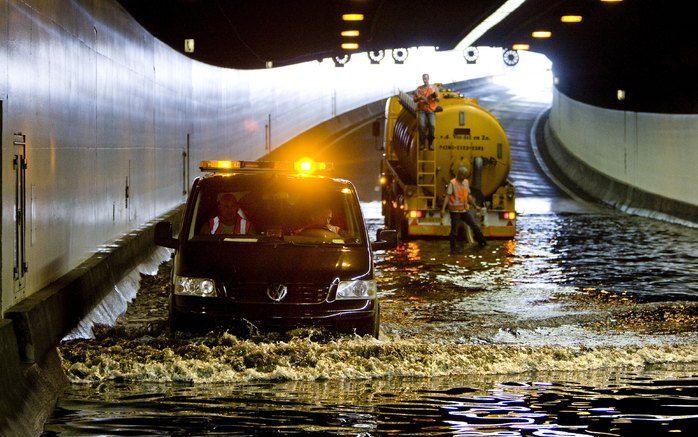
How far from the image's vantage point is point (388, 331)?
15.8m

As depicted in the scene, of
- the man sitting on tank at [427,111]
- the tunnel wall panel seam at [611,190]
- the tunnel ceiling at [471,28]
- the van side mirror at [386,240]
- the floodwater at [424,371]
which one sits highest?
the tunnel ceiling at [471,28]

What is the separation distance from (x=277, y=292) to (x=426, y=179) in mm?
19404

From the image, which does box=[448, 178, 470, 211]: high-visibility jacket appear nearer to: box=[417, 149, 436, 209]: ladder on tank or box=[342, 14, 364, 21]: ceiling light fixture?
box=[417, 149, 436, 209]: ladder on tank

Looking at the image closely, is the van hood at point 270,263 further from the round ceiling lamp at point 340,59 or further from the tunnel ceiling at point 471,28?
Answer: the round ceiling lamp at point 340,59

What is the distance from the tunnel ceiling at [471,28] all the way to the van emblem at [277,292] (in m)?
15.6

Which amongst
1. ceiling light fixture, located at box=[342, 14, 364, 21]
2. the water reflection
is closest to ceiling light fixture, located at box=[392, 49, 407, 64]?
ceiling light fixture, located at box=[342, 14, 364, 21]

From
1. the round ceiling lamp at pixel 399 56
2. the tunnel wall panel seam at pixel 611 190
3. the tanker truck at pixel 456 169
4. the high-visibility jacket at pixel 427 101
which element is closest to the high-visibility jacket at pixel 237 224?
the high-visibility jacket at pixel 427 101

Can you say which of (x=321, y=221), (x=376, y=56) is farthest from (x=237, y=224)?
(x=376, y=56)

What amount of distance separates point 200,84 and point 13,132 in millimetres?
27583

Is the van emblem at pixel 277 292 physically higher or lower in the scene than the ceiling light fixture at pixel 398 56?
lower

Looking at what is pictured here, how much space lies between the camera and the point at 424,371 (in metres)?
12.4

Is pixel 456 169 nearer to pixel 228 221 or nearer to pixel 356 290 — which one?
pixel 228 221

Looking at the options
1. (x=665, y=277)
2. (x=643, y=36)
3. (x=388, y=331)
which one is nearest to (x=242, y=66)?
(x=643, y=36)

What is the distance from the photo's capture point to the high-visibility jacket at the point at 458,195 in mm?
29484
